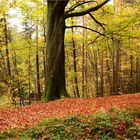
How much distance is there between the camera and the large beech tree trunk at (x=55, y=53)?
1598cm

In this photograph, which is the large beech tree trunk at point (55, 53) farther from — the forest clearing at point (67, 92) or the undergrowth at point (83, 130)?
the undergrowth at point (83, 130)

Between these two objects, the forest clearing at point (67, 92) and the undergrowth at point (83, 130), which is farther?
the forest clearing at point (67, 92)

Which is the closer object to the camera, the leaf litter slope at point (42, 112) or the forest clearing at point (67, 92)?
the forest clearing at point (67, 92)

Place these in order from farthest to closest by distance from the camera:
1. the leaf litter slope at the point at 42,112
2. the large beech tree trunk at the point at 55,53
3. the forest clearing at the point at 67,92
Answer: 1. the large beech tree trunk at the point at 55,53
2. the leaf litter slope at the point at 42,112
3. the forest clearing at the point at 67,92

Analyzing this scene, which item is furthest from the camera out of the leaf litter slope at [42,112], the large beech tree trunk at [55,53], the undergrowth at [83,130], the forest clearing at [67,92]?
the large beech tree trunk at [55,53]

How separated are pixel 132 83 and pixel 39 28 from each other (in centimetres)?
1720

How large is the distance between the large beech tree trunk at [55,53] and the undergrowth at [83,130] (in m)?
8.47

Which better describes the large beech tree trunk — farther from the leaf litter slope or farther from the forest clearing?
the leaf litter slope

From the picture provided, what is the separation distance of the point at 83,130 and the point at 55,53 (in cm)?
1000

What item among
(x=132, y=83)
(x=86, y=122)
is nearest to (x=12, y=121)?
(x=86, y=122)

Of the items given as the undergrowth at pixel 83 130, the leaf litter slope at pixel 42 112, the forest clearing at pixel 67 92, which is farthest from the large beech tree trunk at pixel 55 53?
the undergrowth at pixel 83 130

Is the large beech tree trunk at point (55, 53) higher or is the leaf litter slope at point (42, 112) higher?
the large beech tree trunk at point (55, 53)

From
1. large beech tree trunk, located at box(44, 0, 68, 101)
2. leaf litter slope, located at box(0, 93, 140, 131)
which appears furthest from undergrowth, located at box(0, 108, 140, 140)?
large beech tree trunk, located at box(44, 0, 68, 101)

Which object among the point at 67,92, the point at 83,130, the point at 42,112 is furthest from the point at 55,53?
the point at 83,130
